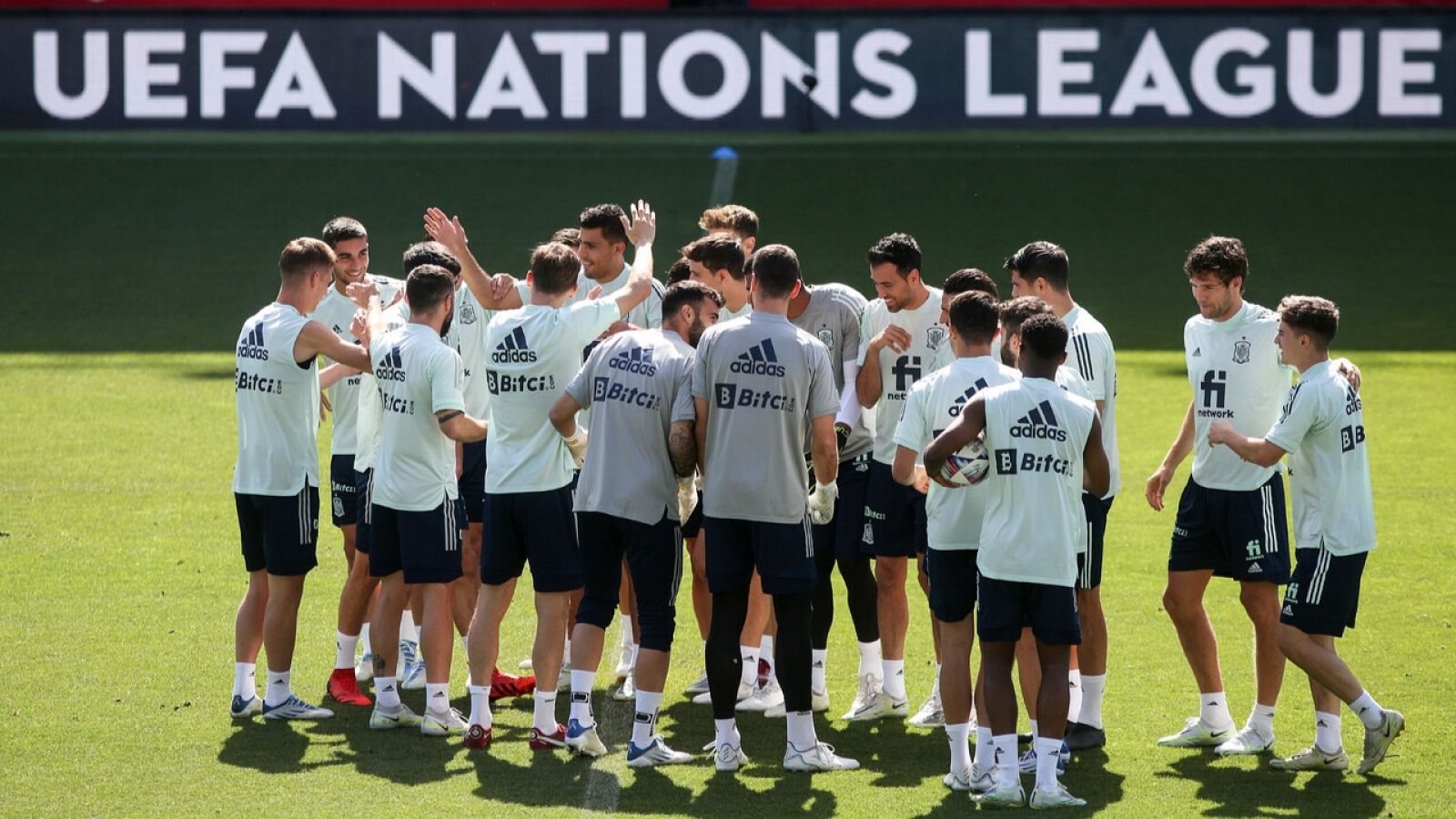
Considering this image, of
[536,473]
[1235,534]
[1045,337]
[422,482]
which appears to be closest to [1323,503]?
[1235,534]

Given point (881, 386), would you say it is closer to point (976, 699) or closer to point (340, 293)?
point (976, 699)

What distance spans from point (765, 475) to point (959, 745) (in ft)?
4.37

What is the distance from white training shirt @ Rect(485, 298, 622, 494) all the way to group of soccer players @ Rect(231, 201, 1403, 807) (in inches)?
0.5

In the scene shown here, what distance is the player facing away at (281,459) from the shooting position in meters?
7.76

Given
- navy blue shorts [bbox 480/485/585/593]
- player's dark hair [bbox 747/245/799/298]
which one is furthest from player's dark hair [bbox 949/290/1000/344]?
navy blue shorts [bbox 480/485/585/593]

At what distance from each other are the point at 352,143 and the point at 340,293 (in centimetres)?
1569

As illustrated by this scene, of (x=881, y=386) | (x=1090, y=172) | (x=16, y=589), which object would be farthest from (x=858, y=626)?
(x=1090, y=172)

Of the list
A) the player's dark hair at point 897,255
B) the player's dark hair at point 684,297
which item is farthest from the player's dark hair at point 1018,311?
the player's dark hair at point 684,297

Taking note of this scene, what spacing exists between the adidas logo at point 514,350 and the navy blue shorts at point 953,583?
1955 mm

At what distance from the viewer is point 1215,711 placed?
24.8 ft

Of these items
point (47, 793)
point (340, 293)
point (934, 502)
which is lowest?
point (47, 793)

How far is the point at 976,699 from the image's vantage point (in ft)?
22.7

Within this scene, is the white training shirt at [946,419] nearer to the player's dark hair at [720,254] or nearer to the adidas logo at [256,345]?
the player's dark hair at [720,254]

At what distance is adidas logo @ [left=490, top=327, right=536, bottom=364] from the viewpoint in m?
7.50
